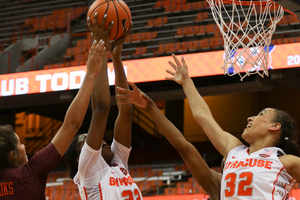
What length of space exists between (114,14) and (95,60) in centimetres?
61

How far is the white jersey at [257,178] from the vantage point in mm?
1848

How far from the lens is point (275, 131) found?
6.77 feet

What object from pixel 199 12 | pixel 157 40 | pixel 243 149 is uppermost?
pixel 199 12

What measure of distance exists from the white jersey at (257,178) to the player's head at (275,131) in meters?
0.10

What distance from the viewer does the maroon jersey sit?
1.68 meters

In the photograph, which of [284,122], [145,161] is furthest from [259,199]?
[145,161]

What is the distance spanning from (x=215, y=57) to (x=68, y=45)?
4997 mm

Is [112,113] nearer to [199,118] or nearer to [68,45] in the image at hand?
[68,45]

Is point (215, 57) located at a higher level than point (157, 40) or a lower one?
lower

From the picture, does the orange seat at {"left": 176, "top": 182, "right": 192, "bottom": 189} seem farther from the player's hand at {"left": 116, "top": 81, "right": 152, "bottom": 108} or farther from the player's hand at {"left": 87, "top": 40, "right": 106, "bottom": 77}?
the player's hand at {"left": 87, "top": 40, "right": 106, "bottom": 77}

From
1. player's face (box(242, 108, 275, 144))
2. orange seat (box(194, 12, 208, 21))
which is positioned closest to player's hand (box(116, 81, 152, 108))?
player's face (box(242, 108, 275, 144))

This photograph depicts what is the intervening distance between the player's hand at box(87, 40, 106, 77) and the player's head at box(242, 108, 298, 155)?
79 cm

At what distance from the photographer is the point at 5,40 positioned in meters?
11.2

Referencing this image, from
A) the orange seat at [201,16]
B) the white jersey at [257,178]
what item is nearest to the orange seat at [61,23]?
the orange seat at [201,16]
